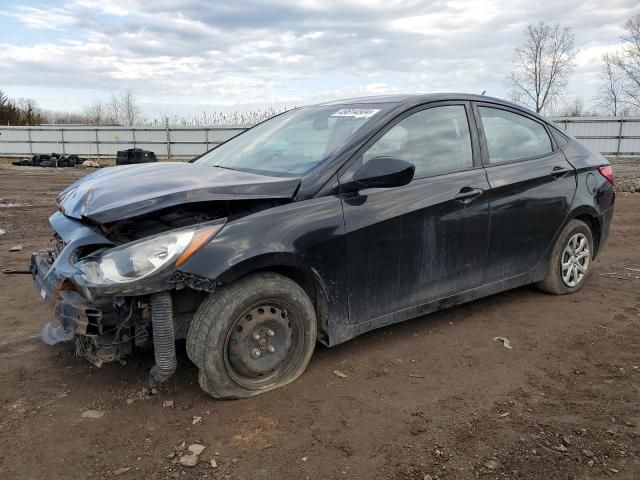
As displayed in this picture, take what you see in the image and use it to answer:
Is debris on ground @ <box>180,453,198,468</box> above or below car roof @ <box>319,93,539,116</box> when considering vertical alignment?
below

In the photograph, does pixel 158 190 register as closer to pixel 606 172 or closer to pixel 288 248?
pixel 288 248

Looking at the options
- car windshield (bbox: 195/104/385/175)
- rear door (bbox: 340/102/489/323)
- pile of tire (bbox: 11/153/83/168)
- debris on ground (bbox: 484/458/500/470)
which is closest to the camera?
debris on ground (bbox: 484/458/500/470)

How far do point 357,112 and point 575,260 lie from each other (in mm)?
2574

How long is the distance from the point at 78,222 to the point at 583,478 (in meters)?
2.96

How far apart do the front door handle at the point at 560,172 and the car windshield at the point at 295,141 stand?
1.74 meters

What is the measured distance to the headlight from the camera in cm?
265

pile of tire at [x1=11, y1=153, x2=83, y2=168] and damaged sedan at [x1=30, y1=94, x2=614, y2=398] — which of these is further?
pile of tire at [x1=11, y1=153, x2=83, y2=168]

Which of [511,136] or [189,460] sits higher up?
[511,136]

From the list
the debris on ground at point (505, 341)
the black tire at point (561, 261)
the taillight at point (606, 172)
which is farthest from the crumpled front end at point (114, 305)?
the taillight at point (606, 172)

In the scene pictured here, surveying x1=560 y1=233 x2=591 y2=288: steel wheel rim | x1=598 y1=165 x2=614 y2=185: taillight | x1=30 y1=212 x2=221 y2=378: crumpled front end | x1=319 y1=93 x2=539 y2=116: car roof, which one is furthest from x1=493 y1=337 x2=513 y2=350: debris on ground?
x1=30 y1=212 x2=221 y2=378: crumpled front end

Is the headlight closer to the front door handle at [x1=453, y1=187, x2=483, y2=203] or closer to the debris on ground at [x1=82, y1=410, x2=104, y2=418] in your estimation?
the debris on ground at [x1=82, y1=410, x2=104, y2=418]

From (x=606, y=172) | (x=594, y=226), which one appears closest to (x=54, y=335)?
(x=594, y=226)

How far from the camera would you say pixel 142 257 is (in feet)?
8.81

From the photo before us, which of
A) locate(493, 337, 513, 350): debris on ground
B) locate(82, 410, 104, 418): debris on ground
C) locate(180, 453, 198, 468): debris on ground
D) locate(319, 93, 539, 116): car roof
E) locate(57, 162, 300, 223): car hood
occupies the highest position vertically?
locate(319, 93, 539, 116): car roof
